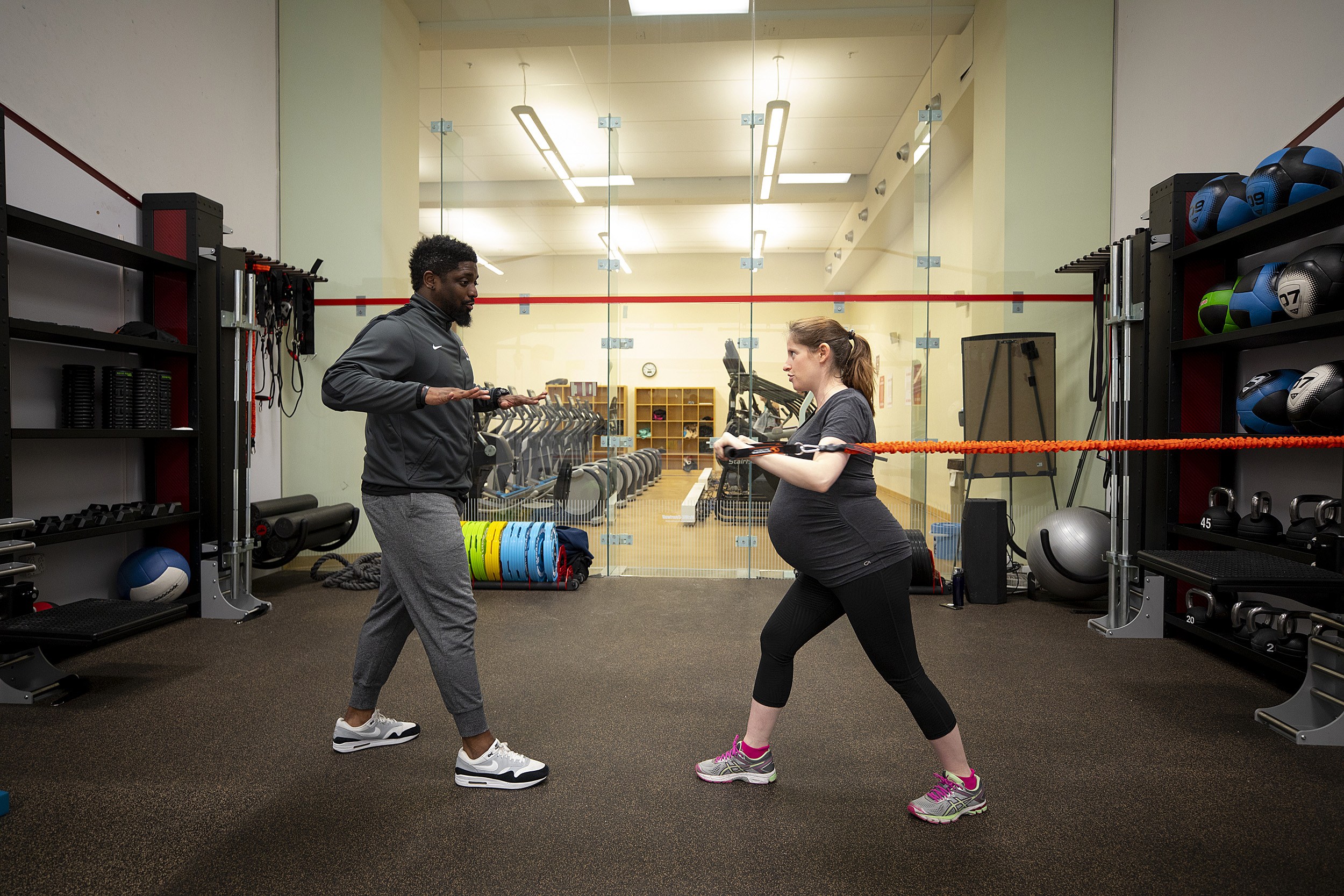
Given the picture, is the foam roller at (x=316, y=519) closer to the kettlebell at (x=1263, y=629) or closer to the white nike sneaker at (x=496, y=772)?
the white nike sneaker at (x=496, y=772)

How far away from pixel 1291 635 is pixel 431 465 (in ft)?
11.7

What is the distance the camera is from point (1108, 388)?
4.03m

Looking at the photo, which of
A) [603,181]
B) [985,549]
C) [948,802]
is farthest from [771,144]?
[948,802]

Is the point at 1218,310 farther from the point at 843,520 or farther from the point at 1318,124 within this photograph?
the point at 843,520

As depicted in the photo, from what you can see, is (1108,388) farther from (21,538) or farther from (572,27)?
(21,538)

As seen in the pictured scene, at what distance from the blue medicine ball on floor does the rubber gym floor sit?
443 mm

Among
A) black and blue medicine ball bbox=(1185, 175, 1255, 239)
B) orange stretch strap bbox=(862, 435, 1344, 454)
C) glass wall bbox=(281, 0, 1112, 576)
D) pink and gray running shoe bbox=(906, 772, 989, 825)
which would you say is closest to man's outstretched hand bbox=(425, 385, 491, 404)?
orange stretch strap bbox=(862, 435, 1344, 454)

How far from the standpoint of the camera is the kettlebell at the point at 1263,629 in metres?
3.02

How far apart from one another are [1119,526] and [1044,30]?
3.64 meters

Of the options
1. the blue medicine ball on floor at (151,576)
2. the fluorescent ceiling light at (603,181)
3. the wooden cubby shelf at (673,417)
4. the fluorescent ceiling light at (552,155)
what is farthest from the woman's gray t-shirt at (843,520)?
the fluorescent ceiling light at (552,155)

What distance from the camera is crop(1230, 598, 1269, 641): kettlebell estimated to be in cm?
316

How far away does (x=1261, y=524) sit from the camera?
321 cm

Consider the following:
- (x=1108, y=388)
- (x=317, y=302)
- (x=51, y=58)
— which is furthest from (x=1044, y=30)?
(x=51, y=58)

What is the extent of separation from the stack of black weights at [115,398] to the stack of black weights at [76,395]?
9cm
